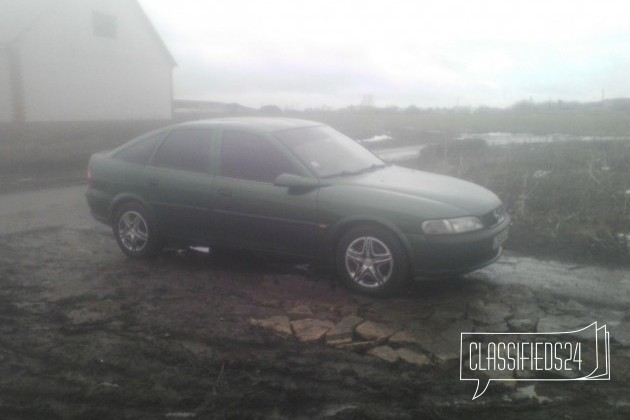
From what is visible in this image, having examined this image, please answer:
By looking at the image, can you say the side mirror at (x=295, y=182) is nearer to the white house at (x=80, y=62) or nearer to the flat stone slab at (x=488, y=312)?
the flat stone slab at (x=488, y=312)

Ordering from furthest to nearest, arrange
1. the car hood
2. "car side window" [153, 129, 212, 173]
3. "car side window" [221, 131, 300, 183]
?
1. "car side window" [153, 129, 212, 173]
2. "car side window" [221, 131, 300, 183]
3. the car hood

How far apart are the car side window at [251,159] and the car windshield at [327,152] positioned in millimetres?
156

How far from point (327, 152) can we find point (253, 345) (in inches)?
103

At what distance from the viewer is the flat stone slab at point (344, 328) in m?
4.55

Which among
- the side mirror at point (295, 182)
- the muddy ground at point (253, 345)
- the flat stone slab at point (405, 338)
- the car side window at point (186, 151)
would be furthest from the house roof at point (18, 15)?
the flat stone slab at point (405, 338)

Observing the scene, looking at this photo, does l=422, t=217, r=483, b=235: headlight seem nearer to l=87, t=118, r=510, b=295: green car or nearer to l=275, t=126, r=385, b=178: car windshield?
l=87, t=118, r=510, b=295: green car

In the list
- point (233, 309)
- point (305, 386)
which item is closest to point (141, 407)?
point (305, 386)

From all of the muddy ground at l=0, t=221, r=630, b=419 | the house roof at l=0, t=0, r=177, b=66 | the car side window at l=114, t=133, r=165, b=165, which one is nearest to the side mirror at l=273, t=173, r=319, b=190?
the muddy ground at l=0, t=221, r=630, b=419

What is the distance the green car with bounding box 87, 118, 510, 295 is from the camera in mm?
5379

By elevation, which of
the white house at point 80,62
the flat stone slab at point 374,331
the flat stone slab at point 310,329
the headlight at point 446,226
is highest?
the white house at point 80,62

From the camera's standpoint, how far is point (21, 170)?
55.3 feet

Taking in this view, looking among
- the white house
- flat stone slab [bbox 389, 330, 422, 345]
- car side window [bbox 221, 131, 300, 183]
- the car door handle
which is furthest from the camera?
the white house

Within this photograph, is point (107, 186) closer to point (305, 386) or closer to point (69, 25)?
point (305, 386)

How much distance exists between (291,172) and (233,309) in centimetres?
148
